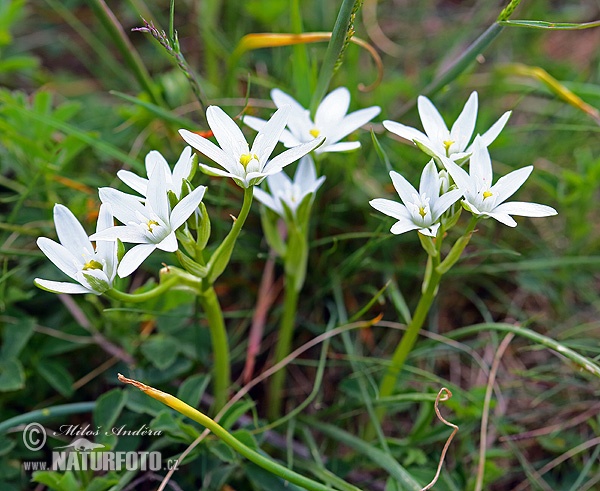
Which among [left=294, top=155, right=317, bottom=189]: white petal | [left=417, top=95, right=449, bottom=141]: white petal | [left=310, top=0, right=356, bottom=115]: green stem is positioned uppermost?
[left=310, top=0, right=356, bottom=115]: green stem

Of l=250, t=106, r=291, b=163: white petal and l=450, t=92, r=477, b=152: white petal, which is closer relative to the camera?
l=250, t=106, r=291, b=163: white petal

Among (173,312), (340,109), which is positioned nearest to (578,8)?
(340,109)

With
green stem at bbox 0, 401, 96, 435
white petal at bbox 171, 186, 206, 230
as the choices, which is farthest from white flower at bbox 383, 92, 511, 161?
green stem at bbox 0, 401, 96, 435

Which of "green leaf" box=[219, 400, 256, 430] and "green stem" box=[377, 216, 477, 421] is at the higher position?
"green stem" box=[377, 216, 477, 421]

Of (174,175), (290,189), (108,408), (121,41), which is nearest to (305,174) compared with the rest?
(290,189)

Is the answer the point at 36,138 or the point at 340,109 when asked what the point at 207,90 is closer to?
the point at 36,138

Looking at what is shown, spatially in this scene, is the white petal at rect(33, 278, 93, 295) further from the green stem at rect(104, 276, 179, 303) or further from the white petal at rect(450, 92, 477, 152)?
the white petal at rect(450, 92, 477, 152)
